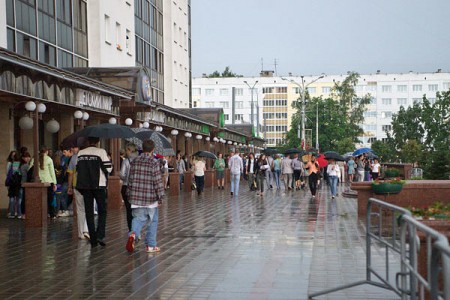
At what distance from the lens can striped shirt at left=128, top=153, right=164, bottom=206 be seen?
11391 millimetres

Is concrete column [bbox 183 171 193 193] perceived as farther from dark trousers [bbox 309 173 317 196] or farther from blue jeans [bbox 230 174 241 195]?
dark trousers [bbox 309 173 317 196]

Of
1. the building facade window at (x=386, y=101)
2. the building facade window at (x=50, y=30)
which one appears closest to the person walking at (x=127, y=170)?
the building facade window at (x=50, y=30)

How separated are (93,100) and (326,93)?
111889mm

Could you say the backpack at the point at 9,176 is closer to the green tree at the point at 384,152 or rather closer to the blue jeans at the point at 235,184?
the blue jeans at the point at 235,184

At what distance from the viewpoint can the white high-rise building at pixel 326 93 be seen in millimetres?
125250

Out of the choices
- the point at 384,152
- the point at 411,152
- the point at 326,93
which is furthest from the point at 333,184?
the point at 326,93

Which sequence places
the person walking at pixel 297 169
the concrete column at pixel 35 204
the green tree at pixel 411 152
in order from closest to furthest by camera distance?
the concrete column at pixel 35 204
the person walking at pixel 297 169
the green tree at pixel 411 152

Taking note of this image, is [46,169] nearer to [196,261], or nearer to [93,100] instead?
[93,100]

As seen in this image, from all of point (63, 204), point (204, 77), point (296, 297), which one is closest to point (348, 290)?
point (296, 297)

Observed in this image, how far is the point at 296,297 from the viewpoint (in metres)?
7.81

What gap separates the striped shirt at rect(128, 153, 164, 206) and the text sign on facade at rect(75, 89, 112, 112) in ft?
26.9

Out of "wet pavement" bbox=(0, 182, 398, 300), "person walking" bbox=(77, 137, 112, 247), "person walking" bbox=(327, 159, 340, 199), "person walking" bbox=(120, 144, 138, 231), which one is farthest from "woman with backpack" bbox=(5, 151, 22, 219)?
"person walking" bbox=(327, 159, 340, 199)

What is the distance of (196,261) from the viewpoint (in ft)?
34.1

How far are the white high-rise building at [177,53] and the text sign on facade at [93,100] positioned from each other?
2896 centimetres
